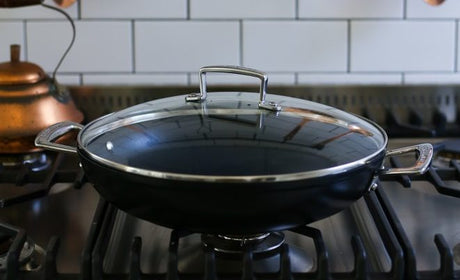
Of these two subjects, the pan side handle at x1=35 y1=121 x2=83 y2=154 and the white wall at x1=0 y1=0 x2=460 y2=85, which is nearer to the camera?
the pan side handle at x1=35 y1=121 x2=83 y2=154

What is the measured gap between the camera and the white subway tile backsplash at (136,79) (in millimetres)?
1121

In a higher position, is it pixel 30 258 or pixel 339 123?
pixel 339 123

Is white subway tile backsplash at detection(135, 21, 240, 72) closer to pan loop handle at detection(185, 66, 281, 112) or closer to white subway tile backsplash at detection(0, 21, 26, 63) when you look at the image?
white subway tile backsplash at detection(0, 21, 26, 63)

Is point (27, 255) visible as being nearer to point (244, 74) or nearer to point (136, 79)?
point (244, 74)

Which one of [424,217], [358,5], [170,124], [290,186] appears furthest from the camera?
[358,5]

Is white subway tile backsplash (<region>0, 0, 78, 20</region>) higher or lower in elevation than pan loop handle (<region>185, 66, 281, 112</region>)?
higher

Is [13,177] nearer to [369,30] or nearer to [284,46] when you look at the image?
[284,46]

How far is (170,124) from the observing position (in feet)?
2.22

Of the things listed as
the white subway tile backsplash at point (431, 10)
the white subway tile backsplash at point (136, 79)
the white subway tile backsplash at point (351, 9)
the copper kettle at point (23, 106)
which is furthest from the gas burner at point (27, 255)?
the white subway tile backsplash at point (431, 10)

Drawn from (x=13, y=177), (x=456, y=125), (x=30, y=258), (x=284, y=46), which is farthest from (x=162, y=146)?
(x=456, y=125)

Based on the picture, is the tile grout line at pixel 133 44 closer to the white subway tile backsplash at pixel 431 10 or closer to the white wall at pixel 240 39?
the white wall at pixel 240 39

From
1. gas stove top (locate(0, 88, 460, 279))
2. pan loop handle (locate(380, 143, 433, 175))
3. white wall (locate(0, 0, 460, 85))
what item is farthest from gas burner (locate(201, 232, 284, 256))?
white wall (locate(0, 0, 460, 85))

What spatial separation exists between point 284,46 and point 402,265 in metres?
0.57

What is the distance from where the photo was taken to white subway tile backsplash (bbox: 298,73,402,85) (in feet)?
3.69
